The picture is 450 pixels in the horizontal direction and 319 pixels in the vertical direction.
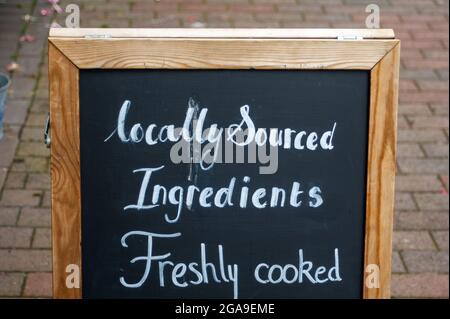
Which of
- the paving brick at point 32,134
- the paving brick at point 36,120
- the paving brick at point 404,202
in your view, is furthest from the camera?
the paving brick at point 36,120

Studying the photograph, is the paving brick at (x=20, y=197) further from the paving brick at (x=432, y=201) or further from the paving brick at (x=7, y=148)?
the paving brick at (x=432, y=201)

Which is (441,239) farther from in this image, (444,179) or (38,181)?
(38,181)

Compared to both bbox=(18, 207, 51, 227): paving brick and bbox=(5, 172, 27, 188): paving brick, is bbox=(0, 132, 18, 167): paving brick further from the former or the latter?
bbox=(18, 207, 51, 227): paving brick

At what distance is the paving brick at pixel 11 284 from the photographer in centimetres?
362

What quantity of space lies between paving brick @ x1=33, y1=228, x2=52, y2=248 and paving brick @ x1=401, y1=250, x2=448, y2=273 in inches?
60.6

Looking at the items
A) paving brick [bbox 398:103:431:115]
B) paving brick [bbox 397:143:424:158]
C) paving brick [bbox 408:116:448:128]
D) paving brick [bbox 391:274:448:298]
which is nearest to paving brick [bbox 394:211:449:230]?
paving brick [bbox 391:274:448:298]

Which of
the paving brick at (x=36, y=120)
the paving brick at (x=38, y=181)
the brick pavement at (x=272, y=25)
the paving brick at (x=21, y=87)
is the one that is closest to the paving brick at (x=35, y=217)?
the brick pavement at (x=272, y=25)

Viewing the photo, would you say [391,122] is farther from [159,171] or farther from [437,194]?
[437,194]

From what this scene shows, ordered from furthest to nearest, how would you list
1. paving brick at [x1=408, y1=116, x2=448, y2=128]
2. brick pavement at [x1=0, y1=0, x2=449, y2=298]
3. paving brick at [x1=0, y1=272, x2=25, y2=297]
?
paving brick at [x1=408, y1=116, x2=448, y2=128], brick pavement at [x1=0, y1=0, x2=449, y2=298], paving brick at [x1=0, y1=272, x2=25, y2=297]

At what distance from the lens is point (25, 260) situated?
3.87m

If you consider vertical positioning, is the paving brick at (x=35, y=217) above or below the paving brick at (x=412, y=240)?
above

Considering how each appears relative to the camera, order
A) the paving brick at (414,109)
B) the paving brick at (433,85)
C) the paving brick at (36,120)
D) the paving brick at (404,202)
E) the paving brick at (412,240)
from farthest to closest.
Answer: the paving brick at (433,85) < the paving brick at (414,109) < the paving brick at (36,120) < the paving brick at (404,202) < the paving brick at (412,240)

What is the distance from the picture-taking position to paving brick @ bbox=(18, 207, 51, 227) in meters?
4.13

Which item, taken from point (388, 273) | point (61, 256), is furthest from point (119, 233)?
point (388, 273)
